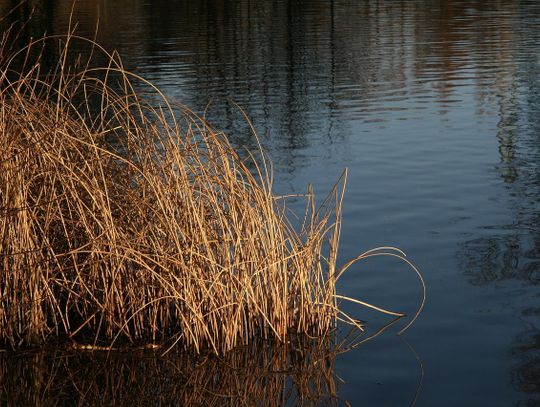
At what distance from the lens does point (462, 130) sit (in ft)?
66.8

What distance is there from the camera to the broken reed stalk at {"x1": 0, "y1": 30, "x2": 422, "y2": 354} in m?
8.52

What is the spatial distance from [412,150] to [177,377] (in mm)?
10659

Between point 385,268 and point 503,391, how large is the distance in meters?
3.22

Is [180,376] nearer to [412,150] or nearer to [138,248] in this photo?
[138,248]

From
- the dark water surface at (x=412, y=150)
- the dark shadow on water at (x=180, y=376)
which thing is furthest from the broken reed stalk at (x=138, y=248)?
the dark water surface at (x=412, y=150)

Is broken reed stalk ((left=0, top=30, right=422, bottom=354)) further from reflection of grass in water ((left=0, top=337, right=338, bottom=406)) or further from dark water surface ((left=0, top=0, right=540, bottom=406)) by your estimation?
dark water surface ((left=0, top=0, right=540, bottom=406))

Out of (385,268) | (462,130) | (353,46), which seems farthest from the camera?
(353,46)

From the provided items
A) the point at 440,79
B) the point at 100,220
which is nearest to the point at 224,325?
the point at 100,220

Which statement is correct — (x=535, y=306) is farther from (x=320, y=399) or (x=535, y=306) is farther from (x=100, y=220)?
(x=100, y=220)

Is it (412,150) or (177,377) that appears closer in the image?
(177,377)

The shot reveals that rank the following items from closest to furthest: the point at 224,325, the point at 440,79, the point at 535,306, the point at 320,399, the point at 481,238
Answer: the point at 320,399 < the point at 224,325 < the point at 535,306 < the point at 481,238 < the point at 440,79

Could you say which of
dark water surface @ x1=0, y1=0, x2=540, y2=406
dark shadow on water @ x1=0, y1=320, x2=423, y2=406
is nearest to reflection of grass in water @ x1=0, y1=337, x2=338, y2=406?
dark shadow on water @ x1=0, y1=320, x2=423, y2=406

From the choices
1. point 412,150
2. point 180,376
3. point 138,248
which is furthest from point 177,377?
point 412,150

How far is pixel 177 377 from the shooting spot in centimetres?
830
